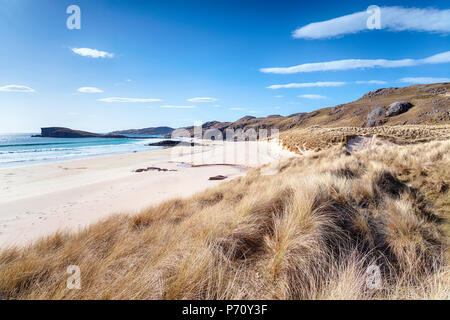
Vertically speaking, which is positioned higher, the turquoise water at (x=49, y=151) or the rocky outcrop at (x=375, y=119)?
the rocky outcrop at (x=375, y=119)

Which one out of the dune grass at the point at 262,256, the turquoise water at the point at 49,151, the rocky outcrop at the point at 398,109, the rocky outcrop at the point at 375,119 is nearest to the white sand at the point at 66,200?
the dune grass at the point at 262,256

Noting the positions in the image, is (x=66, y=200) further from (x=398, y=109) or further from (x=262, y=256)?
(x=398, y=109)

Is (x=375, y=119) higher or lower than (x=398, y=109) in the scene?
lower

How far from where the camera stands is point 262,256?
234 centimetres

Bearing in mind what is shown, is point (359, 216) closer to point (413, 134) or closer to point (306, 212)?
point (306, 212)

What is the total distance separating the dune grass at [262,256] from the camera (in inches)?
72.2

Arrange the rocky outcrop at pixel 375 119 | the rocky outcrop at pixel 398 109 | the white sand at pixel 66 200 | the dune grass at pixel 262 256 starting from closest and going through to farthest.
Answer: the dune grass at pixel 262 256, the white sand at pixel 66 200, the rocky outcrop at pixel 375 119, the rocky outcrop at pixel 398 109

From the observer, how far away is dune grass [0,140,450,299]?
6.02 feet

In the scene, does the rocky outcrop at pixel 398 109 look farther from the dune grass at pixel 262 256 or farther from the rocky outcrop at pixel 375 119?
the dune grass at pixel 262 256

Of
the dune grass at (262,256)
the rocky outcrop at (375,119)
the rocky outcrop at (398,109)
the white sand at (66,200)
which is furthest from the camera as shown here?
the rocky outcrop at (398,109)

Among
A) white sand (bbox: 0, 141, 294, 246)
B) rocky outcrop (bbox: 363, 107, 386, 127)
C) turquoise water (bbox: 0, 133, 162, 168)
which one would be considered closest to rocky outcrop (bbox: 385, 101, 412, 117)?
rocky outcrop (bbox: 363, 107, 386, 127)

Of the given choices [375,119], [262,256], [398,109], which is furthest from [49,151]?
[398,109]

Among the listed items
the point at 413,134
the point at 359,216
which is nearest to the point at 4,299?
the point at 359,216
